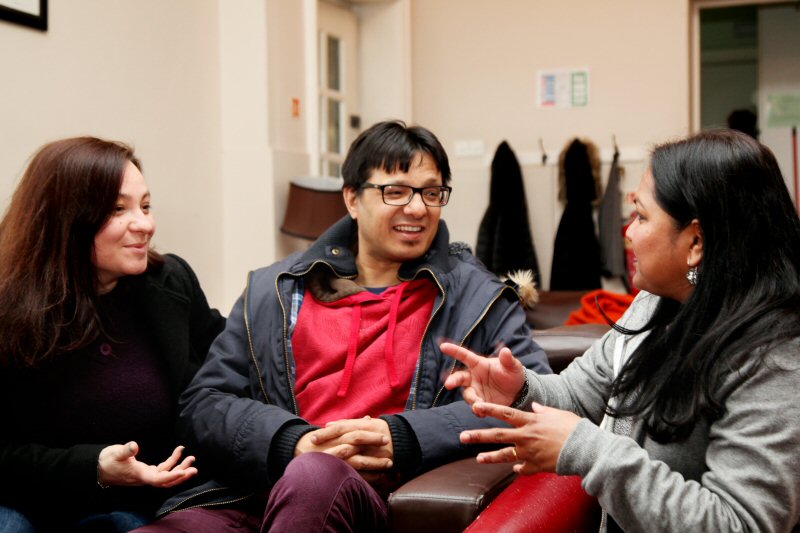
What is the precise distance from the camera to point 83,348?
1.82 meters

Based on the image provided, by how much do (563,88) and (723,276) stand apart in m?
4.32

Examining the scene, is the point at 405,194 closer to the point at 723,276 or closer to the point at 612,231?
the point at 723,276

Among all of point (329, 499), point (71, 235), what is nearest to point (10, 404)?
point (71, 235)

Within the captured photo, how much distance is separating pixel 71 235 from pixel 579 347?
122cm

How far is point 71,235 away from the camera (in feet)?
5.97

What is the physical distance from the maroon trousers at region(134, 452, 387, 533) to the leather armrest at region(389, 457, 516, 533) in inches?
3.2

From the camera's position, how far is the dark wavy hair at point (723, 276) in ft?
4.14

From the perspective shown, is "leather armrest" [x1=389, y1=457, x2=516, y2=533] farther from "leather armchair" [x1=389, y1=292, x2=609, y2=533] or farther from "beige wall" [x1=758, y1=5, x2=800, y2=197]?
"beige wall" [x1=758, y1=5, x2=800, y2=197]

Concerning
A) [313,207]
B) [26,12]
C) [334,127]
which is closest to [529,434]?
[26,12]

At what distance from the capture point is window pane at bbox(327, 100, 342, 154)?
4809 mm

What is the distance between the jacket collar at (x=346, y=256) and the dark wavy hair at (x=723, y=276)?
76 centimetres

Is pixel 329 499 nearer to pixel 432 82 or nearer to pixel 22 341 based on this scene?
pixel 22 341

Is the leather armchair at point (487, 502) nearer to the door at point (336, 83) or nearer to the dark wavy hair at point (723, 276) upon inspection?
the dark wavy hair at point (723, 276)

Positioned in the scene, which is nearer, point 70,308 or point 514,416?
point 514,416
